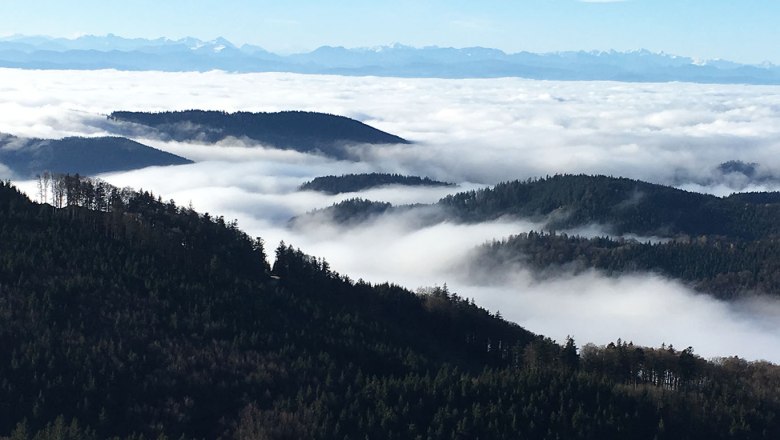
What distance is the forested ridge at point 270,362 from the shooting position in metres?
98.3

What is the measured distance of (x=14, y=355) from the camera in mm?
Result: 102500

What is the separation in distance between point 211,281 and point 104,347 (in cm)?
2755

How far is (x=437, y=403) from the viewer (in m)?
104

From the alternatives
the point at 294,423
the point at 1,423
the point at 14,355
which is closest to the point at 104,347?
the point at 14,355

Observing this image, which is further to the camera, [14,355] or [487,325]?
[487,325]

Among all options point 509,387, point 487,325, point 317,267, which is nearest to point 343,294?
point 317,267

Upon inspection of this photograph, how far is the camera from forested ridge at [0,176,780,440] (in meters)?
98.3

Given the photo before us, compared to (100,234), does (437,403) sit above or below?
below

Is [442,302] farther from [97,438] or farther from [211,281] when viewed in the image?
[97,438]

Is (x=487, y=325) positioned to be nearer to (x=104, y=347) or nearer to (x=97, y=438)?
(x=104, y=347)

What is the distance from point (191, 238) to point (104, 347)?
46760mm

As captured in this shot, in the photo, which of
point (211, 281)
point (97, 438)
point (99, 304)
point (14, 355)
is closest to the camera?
point (97, 438)

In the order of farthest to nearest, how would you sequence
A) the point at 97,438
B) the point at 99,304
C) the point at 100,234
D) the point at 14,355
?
the point at 100,234 < the point at 99,304 < the point at 14,355 < the point at 97,438

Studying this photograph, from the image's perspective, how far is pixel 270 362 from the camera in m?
111
